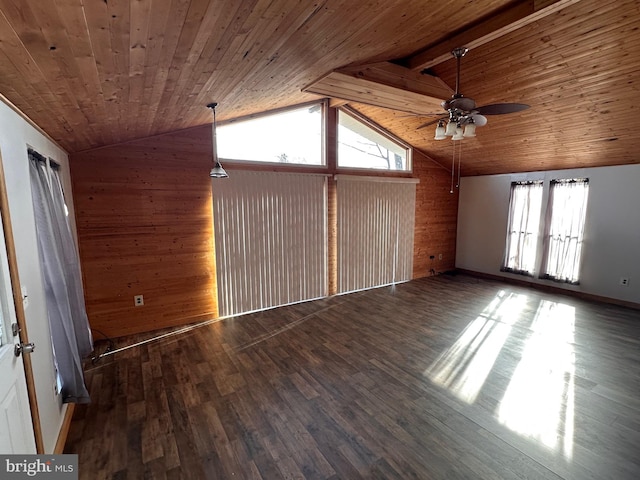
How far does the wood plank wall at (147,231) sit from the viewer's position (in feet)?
11.7

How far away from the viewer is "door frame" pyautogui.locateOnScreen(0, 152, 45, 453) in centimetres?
149

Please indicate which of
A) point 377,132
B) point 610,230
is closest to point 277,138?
point 377,132

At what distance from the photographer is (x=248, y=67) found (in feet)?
7.13

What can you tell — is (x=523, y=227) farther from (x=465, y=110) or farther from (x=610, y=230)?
(x=465, y=110)

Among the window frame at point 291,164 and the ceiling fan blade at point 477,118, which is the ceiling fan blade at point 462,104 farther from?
the window frame at point 291,164

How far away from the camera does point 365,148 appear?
18.6 feet

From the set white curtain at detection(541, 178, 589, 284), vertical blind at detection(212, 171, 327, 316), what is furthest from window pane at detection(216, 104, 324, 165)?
white curtain at detection(541, 178, 589, 284)

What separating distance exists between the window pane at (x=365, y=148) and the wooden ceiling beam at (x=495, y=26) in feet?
7.60

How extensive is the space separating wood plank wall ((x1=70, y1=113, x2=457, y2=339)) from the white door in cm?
239

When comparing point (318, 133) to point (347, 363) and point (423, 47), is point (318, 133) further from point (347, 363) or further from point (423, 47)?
point (347, 363)

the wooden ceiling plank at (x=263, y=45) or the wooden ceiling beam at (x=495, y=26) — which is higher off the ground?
the wooden ceiling beam at (x=495, y=26)

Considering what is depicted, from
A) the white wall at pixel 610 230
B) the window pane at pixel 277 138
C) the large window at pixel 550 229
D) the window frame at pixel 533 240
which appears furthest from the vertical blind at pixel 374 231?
the white wall at pixel 610 230

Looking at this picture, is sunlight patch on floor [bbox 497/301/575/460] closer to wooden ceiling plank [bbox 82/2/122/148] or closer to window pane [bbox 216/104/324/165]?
wooden ceiling plank [bbox 82/2/122/148]

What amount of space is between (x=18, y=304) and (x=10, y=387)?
1.36ft
